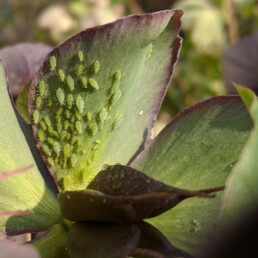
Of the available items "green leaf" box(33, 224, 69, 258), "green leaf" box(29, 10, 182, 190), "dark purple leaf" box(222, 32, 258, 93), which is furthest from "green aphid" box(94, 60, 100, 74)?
"dark purple leaf" box(222, 32, 258, 93)

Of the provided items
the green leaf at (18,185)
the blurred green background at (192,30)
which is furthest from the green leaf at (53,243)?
the blurred green background at (192,30)

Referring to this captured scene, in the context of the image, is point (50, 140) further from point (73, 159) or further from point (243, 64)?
point (243, 64)

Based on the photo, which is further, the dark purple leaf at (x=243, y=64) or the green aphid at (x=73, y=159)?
the dark purple leaf at (x=243, y=64)

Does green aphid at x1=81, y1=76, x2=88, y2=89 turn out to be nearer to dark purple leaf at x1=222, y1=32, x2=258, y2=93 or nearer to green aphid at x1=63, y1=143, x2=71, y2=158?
green aphid at x1=63, y1=143, x2=71, y2=158

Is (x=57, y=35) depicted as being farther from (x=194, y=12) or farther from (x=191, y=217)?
(x=191, y=217)

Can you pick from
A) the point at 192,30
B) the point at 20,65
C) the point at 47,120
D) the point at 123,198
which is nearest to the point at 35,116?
the point at 47,120

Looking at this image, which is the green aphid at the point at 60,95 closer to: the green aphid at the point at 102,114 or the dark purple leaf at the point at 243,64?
the green aphid at the point at 102,114
